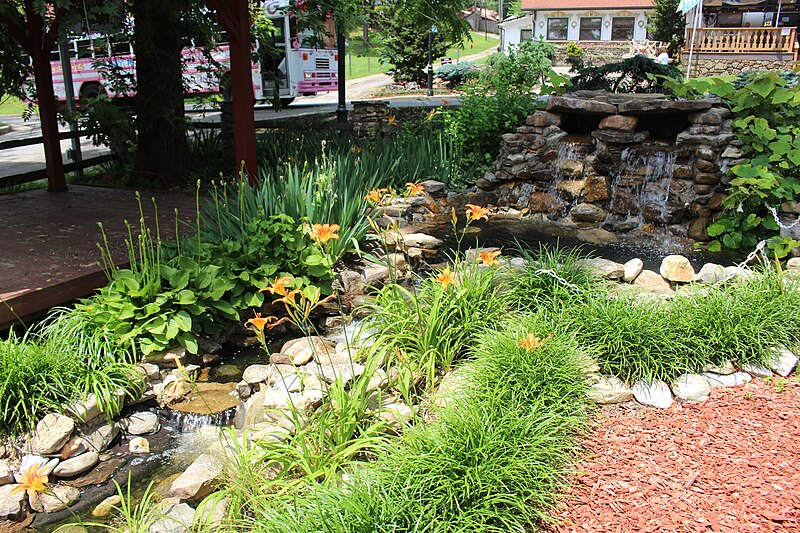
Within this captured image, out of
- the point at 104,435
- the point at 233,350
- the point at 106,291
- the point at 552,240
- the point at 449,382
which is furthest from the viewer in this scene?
the point at 552,240

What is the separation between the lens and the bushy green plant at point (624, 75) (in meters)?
9.92

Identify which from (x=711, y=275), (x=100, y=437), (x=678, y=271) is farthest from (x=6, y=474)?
(x=711, y=275)

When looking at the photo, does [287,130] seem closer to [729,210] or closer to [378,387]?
[729,210]

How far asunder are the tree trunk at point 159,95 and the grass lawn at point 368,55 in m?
18.5

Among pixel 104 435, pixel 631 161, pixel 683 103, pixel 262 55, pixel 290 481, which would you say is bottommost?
pixel 104 435

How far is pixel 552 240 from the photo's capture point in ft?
24.8

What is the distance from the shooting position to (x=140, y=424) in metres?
4.08

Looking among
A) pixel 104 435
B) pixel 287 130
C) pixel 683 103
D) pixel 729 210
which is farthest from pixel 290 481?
pixel 287 130

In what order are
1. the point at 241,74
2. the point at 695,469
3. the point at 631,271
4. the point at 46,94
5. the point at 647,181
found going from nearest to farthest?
the point at 695,469, the point at 631,271, the point at 241,74, the point at 46,94, the point at 647,181

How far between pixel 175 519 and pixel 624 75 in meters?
9.34

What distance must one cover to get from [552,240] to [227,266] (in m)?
3.93

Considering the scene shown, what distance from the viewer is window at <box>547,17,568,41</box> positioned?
39.1 m

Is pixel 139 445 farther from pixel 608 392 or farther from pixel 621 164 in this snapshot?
pixel 621 164

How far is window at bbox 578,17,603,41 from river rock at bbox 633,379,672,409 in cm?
3919
